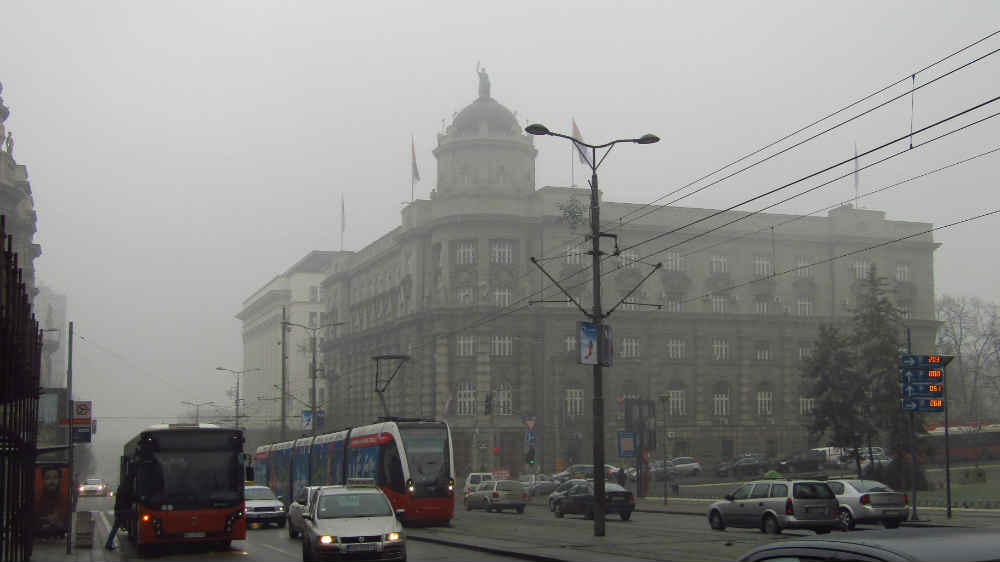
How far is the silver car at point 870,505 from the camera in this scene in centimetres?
3017

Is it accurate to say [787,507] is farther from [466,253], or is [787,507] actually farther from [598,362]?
[466,253]

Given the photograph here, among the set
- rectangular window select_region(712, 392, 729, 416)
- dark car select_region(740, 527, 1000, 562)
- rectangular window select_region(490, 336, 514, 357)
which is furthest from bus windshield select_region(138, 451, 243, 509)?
rectangular window select_region(712, 392, 729, 416)

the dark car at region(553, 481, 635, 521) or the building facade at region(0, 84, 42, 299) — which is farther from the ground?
the building facade at region(0, 84, 42, 299)

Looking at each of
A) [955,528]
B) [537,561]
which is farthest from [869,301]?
[955,528]

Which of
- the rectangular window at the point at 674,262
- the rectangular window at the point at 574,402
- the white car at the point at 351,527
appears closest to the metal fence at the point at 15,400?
the white car at the point at 351,527

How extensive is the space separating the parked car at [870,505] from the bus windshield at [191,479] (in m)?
16.7

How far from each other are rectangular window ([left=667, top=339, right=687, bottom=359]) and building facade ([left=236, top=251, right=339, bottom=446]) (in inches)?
2252

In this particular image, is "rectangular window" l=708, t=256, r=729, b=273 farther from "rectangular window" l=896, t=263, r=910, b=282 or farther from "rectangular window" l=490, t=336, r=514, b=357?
"rectangular window" l=490, t=336, r=514, b=357

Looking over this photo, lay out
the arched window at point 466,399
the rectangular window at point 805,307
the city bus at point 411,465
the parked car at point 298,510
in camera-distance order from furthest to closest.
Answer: the rectangular window at point 805,307 → the arched window at point 466,399 → the city bus at point 411,465 → the parked car at point 298,510

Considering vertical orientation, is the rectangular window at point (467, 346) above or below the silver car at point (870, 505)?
above

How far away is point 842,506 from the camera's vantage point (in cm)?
3069

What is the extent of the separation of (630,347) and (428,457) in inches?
2214

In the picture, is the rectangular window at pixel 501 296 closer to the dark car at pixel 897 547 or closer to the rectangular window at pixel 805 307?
Result: the rectangular window at pixel 805 307

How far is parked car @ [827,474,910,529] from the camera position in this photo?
99.0 feet
